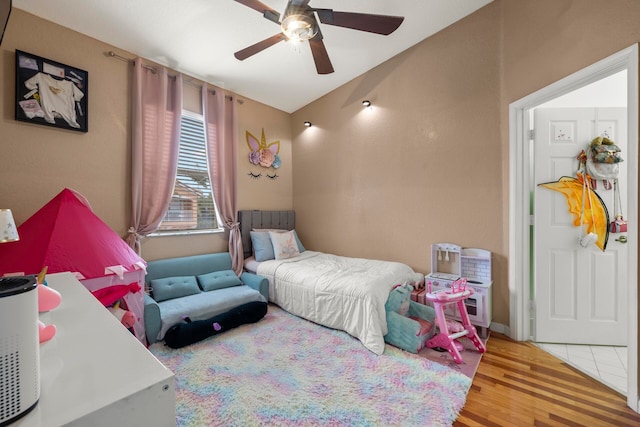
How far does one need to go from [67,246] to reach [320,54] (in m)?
2.43

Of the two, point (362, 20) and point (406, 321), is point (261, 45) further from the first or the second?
point (406, 321)

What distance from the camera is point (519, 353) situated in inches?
85.6

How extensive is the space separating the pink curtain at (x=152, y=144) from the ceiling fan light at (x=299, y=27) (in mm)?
1906

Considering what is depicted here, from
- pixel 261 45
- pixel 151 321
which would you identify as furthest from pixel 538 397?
pixel 261 45

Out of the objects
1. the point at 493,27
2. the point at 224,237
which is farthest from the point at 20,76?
the point at 493,27

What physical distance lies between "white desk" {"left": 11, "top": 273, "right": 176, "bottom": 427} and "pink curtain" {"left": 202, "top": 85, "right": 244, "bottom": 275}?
2.87 m

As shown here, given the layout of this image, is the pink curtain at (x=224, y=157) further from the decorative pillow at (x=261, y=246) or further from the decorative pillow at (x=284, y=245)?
the decorative pillow at (x=284, y=245)

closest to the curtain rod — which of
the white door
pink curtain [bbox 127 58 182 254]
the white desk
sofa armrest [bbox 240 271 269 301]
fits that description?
pink curtain [bbox 127 58 182 254]

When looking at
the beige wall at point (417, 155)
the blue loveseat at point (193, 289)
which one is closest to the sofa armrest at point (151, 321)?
the blue loveseat at point (193, 289)

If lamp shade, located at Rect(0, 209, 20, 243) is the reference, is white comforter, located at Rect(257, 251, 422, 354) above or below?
below

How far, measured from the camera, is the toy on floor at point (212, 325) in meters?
2.23

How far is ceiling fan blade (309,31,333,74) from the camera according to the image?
6.68 feet

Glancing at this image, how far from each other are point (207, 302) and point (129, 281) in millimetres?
708

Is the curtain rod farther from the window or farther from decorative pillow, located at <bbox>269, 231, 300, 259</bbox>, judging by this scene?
decorative pillow, located at <bbox>269, 231, 300, 259</bbox>
